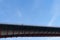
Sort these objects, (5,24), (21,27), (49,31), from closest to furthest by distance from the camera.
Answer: (5,24), (21,27), (49,31)

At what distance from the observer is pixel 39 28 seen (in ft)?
97.0

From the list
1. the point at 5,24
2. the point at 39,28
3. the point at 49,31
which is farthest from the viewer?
the point at 49,31

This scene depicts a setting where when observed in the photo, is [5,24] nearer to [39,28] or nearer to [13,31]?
[13,31]

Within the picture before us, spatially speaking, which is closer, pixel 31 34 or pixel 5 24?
pixel 5 24

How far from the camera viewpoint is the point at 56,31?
105 feet

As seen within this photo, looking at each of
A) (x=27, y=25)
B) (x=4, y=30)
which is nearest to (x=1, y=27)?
(x=4, y=30)

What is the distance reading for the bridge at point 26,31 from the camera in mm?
26255

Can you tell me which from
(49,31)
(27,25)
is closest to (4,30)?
(27,25)

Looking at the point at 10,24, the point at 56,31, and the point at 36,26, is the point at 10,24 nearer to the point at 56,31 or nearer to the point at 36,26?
the point at 36,26

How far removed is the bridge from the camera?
1034 inches

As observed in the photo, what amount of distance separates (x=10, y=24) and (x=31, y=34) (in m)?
6.42

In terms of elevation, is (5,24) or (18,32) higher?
(5,24)

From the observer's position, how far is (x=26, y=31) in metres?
28.8

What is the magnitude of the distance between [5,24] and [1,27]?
1.09 meters
